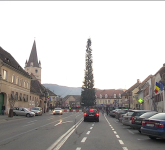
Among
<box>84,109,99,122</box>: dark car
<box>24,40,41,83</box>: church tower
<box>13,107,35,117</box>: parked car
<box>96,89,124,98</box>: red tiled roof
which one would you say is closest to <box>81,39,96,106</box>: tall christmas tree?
<box>24,40,41,83</box>: church tower

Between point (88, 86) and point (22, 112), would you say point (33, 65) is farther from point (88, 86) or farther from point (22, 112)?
point (22, 112)

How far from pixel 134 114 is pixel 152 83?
3026 centimetres

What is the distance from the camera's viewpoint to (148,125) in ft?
37.0

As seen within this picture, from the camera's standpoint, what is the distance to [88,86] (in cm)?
8031

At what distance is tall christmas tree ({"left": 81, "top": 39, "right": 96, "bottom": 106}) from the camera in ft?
258

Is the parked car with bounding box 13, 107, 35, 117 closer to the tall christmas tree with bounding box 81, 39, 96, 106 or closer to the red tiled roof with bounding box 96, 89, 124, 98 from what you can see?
the tall christmas tree with bounding box 81, 39, 96, 106

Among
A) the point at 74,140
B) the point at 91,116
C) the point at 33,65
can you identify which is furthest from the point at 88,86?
the point at 74,140

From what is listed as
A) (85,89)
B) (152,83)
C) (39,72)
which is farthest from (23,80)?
(39,72)

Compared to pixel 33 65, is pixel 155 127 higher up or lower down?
lower down

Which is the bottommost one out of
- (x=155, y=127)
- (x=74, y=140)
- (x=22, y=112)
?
(x=22, y=112)

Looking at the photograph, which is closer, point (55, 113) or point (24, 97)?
point (55, 113)

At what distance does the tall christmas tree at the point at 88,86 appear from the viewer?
78625mm

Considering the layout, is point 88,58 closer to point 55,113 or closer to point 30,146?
point 55,113

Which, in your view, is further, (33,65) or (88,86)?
(33,65)
